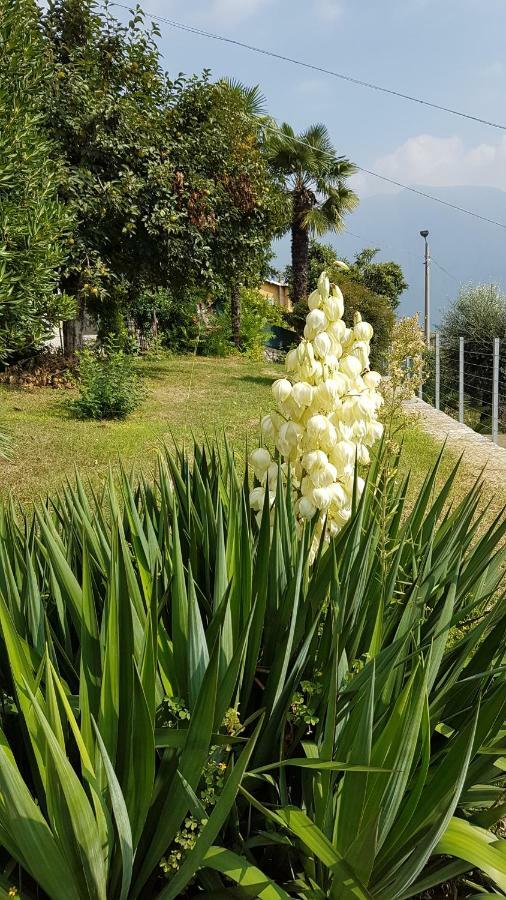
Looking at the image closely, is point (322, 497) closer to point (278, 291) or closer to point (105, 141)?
point (105, 141)

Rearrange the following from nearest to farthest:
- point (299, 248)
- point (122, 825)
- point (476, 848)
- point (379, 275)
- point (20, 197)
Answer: point (122, 825) → point (476, 848) → point (20, 197) → point (299, 248) → point (379, 275)

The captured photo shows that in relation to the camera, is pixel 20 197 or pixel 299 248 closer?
pixel 20 197

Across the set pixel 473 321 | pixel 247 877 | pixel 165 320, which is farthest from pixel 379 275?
pixel 247 877

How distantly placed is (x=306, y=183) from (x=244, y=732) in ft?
64.9

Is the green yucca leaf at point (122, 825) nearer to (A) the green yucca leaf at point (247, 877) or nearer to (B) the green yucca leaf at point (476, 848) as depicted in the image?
(A) the green yucca leaf at point (247, 877)

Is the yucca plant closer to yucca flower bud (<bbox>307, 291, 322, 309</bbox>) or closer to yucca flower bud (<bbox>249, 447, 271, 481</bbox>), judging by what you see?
yucca flower bud (<bbox>249, 447, 271, 481</bbox>)

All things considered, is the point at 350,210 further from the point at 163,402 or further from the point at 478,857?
the point at 478,857

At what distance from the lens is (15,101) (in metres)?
5.48

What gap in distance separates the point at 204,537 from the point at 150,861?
0.78m

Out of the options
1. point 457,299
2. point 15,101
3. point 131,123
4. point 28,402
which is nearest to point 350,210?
point 457,299

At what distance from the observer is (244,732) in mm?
1352

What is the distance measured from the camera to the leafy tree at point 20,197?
530cm

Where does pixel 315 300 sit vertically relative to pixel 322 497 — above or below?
above

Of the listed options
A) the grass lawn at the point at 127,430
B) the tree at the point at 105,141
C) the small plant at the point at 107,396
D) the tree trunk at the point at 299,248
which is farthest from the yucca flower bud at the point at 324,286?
the tree trunk at the point at 299,248
